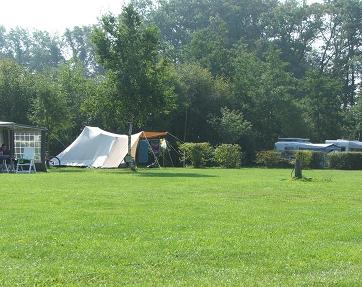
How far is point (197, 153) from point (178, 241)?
26226 millimetres

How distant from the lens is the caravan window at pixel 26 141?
27.3 m

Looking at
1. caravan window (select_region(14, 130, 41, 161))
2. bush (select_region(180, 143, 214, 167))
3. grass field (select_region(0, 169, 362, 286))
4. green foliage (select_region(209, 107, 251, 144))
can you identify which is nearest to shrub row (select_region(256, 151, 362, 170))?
green foliage (select_region(209, 107, 251, 144))

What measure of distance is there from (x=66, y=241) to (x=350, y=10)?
57.5m

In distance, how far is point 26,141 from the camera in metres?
27.6

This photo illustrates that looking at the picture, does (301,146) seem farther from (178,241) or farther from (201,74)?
(178,241)

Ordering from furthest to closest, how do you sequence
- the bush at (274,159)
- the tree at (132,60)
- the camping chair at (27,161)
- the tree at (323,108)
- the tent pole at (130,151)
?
the tree at (323,108), the bush at (274,159), the tent pole at (130,151), the tree at (132,60), the camping chair at (27,161)

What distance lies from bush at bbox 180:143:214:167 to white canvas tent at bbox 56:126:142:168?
4.00 meters

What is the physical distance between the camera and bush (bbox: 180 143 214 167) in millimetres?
32906

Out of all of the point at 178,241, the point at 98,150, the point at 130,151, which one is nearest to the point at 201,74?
the point at 98,150

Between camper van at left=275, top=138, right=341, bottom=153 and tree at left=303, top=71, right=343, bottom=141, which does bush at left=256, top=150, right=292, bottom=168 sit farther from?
tree at left=303, top=71, right=343, bottom=141

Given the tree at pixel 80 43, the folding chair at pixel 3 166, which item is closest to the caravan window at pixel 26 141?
the folding chair at pixel 3 166

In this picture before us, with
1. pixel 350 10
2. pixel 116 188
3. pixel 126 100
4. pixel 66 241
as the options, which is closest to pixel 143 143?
pixel 126 100

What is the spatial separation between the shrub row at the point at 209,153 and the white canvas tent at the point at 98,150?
4.10 m

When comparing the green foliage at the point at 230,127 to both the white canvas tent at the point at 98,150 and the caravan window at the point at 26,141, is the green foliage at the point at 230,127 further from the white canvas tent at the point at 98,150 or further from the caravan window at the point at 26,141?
the caravan window at the point at 26,141
